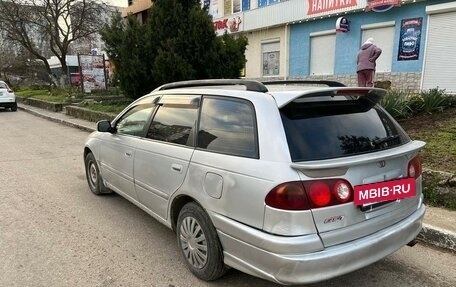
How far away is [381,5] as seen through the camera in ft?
42.0

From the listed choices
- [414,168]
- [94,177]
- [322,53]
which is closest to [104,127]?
[94,177]

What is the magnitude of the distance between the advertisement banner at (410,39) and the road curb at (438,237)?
33.0 feet

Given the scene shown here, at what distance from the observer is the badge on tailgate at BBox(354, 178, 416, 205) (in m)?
2.56

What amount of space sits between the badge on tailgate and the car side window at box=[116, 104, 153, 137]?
2.42m

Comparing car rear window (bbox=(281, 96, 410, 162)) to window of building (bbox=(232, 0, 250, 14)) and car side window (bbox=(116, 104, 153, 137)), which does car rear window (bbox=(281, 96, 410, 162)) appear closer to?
car side window (bbox=(116, 104, 153, 137))

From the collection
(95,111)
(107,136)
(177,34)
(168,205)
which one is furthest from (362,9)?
(168,205)

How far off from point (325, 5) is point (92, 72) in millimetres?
11847

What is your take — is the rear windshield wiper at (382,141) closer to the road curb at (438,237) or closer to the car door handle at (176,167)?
the road curb at (438,237)

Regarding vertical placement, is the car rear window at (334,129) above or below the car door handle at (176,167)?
above

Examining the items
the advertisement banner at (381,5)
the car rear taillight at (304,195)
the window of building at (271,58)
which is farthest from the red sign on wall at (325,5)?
the car rear taillight at (304,195)

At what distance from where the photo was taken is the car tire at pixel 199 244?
A: 9.70 ft

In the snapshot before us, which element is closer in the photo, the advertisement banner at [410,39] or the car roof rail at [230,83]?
the car roof rail at [230,83]

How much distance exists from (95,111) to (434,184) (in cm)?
1141

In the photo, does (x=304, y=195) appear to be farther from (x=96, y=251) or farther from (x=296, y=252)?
(x=96, y=251)
